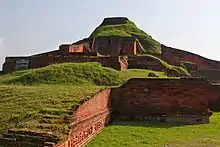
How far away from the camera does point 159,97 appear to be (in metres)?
10.9

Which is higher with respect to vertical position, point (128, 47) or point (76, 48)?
point (128, 47)

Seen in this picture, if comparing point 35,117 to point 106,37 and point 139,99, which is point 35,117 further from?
point 106,37

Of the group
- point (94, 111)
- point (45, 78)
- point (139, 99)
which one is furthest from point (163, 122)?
point (45, 78)

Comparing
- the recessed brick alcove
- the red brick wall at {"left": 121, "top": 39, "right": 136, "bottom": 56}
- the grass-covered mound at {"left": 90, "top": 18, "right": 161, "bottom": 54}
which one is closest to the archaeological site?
the recessed brick alcove

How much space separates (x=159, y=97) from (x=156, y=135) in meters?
2.44

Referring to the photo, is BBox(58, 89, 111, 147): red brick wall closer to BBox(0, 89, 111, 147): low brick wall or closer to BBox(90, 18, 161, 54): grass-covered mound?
BBox(0, 89, 111, 147): low brick wall

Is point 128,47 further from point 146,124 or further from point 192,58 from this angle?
point 146,124

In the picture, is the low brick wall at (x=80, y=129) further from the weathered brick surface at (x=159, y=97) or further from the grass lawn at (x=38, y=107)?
the weathered brick surface at (x=159, y=97)

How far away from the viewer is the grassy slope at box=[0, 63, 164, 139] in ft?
23.1

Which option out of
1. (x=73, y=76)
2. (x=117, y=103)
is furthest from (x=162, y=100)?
(x=73, y=76)

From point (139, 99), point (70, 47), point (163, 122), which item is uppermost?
point (70, 47)

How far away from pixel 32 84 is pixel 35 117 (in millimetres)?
4643

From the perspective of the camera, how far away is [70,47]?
19.9 metres

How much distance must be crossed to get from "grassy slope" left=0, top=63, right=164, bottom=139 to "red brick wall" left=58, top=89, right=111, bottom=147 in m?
0.21
